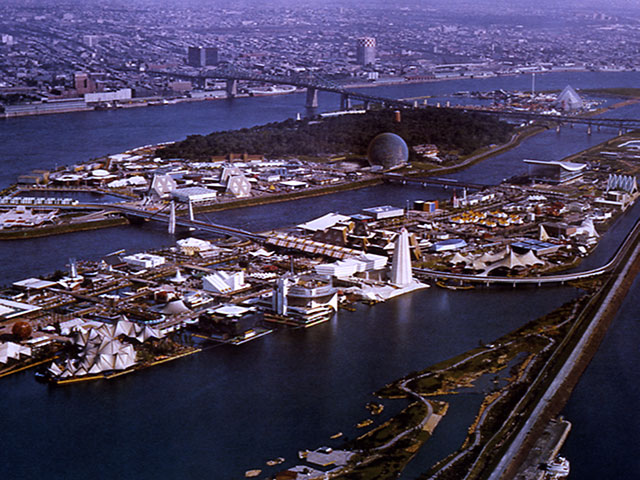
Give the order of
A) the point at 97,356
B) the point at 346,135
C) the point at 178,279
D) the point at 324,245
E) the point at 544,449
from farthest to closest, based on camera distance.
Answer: the point at 346,135 < the point at 324,245 < the point at 178,279 < the point at 97,356 < the point at 544,449

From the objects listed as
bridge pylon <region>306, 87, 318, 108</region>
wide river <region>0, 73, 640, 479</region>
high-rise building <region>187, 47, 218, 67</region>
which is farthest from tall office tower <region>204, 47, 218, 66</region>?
wide river <region>0, 73, 640, 479</region>

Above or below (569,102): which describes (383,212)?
below

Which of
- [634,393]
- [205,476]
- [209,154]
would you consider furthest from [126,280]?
[209,154]

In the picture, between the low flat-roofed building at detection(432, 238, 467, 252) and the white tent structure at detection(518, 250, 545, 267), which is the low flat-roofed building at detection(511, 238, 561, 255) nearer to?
the white tent structure at detection(518, 250, 545, 267)

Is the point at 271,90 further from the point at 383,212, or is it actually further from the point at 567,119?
the point at 383,212

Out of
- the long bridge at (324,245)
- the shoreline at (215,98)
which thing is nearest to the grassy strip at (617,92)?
the shoreline at (215,98)

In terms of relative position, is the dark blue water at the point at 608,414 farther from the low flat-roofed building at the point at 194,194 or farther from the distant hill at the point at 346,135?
the distant hill at the point at 346,135

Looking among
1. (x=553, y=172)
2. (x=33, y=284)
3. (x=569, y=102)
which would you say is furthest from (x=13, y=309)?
(x=569, y=102)

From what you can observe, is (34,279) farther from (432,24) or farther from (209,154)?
(432,24)
